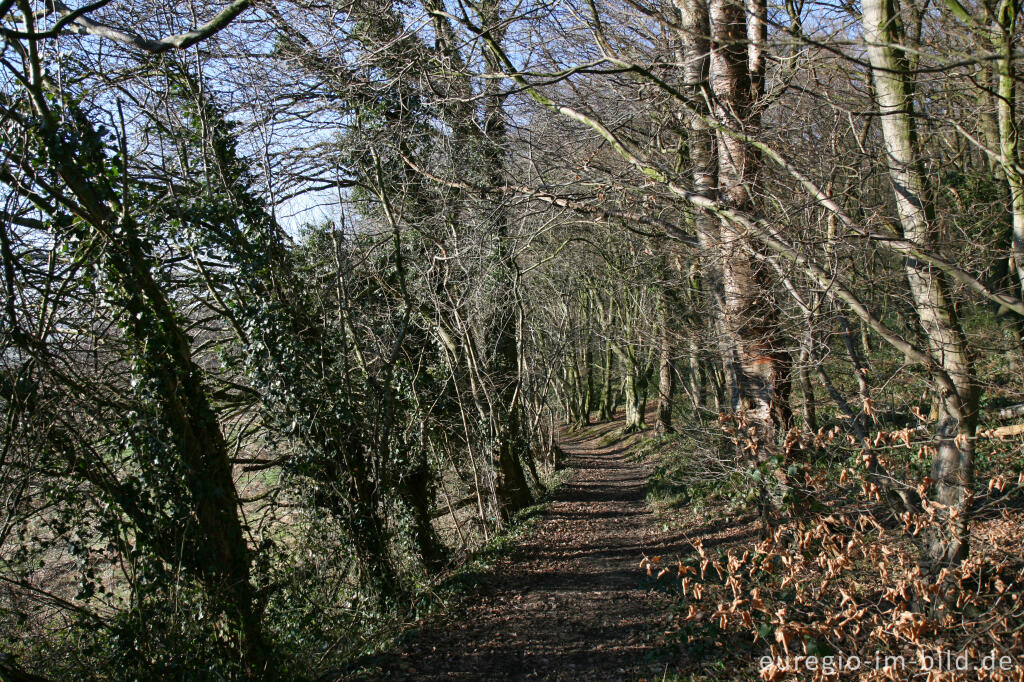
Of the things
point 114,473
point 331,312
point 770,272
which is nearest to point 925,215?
point 770,272

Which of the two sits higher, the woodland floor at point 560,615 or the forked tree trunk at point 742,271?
the forked tree trunk at point 742,271

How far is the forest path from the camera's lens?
21.2 ft

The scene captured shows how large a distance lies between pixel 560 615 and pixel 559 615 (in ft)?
0.04

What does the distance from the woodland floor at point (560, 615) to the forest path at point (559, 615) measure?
0.04 ft

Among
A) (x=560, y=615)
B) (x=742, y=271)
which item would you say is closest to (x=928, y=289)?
(x=742, y=271)

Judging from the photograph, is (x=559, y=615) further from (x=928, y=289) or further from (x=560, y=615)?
(x=928, y=289)

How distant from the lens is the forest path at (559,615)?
21.2 ft

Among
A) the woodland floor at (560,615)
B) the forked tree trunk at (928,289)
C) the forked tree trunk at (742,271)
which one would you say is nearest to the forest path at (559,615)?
the woodland floor at (560,615)

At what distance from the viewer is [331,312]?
884cm

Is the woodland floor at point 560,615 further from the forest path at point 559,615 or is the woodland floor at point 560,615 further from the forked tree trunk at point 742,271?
the forked tree trunk at point 742,271

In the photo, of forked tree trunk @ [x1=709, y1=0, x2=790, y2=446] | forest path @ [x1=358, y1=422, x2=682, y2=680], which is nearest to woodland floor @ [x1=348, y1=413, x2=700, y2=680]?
forest path @ [x1=358, y1=422, x2=682, y2=680]

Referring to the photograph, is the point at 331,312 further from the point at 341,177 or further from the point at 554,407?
the point at 554,407

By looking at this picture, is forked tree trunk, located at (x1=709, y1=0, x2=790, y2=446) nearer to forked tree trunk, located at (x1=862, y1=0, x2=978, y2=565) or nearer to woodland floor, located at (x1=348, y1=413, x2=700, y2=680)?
forked tree trunk, located at (x1=862, y1=0, x2=978, y2=565)

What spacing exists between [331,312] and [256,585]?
3.43m
